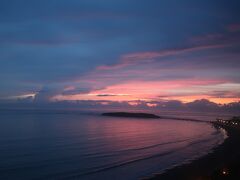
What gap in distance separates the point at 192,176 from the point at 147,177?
13.3 ft

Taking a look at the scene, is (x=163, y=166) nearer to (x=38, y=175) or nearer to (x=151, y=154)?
(x=151, y=154)

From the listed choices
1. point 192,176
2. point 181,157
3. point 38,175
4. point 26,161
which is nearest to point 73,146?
point 26,161

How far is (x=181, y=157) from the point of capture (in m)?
39.2

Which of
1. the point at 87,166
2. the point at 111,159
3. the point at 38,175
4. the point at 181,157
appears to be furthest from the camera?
the point at 181,157

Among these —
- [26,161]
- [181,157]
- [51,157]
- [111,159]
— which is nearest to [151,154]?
[181,157]

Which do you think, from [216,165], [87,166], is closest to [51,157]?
[87,166]

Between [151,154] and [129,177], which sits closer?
[129,177]

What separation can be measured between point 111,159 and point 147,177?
973cm

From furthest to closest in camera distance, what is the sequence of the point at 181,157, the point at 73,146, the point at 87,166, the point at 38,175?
the point at 73,146 < the point at 181,157 < the point at 87,166 < the point at 38,175

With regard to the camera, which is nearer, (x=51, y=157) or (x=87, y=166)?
(x=87, y=166)

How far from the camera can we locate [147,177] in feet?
90.2

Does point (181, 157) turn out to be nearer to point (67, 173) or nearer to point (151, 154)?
point (151, 154)

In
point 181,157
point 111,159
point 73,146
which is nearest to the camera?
point 111,159

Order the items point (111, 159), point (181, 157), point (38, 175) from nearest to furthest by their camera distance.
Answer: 1. point (38, 175)
2. point (111, 159)
3. point (181, 157)
